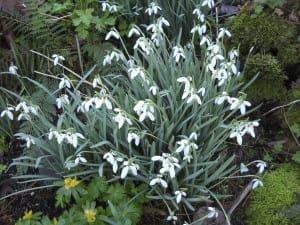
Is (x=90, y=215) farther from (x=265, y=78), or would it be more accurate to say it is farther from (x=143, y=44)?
(x=265, y=78)

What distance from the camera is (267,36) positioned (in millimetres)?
2854

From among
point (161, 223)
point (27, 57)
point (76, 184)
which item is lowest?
point (161, 223)

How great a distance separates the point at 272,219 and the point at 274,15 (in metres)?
1.33

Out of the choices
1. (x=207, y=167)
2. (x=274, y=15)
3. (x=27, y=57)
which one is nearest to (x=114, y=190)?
(x=207, y=167)

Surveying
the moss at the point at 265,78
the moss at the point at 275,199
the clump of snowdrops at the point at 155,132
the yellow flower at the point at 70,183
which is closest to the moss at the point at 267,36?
the moss at the point at 265,78

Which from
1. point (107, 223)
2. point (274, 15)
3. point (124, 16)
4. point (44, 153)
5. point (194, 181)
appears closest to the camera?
point (107, 223)

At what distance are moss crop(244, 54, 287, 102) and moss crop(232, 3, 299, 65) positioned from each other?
0.11 m

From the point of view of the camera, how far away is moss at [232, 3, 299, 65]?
9.29 ft

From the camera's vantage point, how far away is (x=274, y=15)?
2.94 metres

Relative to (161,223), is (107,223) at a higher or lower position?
higher

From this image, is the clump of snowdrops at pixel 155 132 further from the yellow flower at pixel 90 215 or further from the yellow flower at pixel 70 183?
the yellow flower at pixel 90 215

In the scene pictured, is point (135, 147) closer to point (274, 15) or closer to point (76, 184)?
point (76, 184)

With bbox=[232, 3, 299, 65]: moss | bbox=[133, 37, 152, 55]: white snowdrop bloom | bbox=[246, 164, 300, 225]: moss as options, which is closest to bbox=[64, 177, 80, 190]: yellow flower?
bbox=[133, 37, 152, 55]: white snowdrop bloom

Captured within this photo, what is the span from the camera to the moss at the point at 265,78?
2.74 metres
